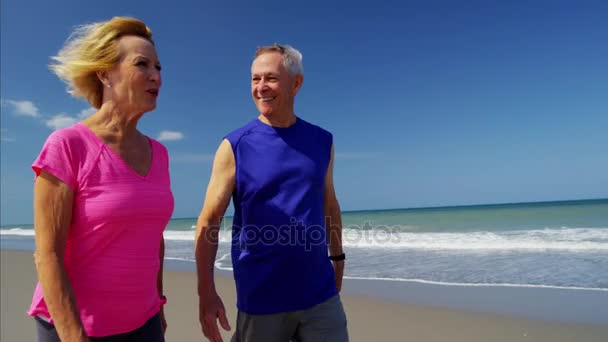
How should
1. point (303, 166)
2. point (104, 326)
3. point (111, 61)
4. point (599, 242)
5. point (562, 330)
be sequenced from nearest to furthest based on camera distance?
point (104, 326) → point (111, 61) → point (303, 166) → point (562, 330) → point (599, 242)

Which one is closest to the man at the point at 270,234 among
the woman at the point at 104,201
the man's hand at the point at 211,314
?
the man's hand at the point at 211,314

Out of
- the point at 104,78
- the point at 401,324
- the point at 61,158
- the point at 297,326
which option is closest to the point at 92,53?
the point at 104,78

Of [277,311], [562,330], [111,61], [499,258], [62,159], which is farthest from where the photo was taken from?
[499,258]

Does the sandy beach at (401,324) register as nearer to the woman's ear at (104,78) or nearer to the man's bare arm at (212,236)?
the man's bare arm at (212,236)

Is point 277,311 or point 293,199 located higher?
point 293,199

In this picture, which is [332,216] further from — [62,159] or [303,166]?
[62,159]

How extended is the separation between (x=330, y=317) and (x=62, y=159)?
52.5 inches

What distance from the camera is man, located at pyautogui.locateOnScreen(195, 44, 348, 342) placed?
176 centimetres

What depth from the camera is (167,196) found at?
157cm

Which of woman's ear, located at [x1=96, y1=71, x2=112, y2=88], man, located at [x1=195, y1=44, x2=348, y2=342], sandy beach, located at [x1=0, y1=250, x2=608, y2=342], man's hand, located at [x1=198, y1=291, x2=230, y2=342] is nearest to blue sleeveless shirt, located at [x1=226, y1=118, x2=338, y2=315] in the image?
man, located at [x1=195, y1=44, x2=348, y2=342]

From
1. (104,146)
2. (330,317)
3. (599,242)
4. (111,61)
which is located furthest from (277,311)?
(599,242)

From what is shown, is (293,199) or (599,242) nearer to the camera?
(293,199)

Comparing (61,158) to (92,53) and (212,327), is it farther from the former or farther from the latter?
(212,327)

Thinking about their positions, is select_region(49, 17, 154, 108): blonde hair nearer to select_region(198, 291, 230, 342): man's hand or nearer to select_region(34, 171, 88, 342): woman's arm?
select_region(34, 171, 88, 342): woman's arm
